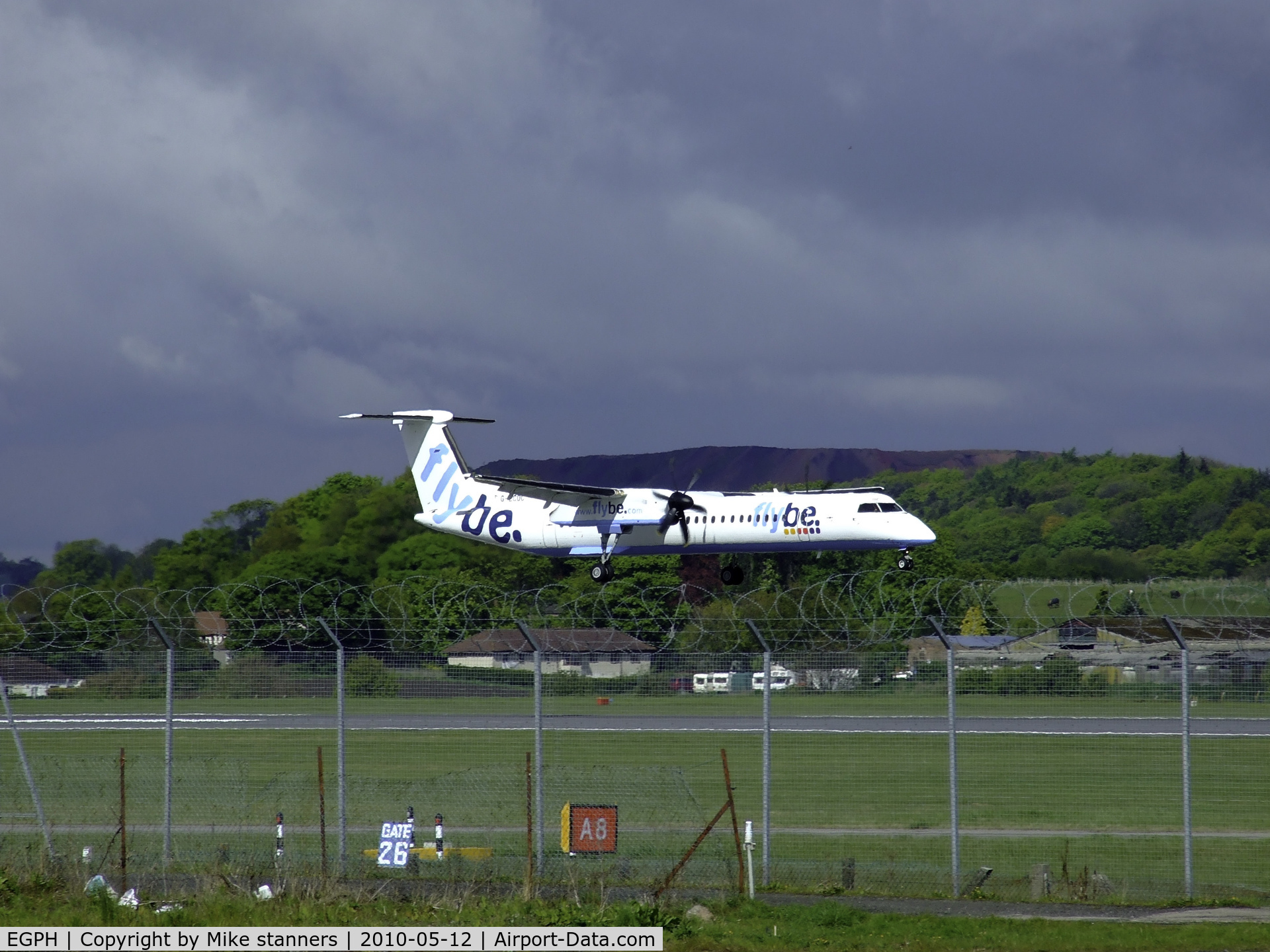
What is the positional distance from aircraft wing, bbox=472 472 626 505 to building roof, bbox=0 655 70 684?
1842 cm

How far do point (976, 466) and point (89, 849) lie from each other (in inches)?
3248

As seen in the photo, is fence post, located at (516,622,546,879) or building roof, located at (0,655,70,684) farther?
building roof, located at (0,655,70,684)

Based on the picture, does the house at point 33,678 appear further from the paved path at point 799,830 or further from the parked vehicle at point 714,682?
the parked vehicle at point 714,682

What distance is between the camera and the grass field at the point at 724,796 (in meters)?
16.5

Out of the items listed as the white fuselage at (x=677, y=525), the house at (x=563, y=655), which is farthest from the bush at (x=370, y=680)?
the white fuselage at (x=677, y=525)

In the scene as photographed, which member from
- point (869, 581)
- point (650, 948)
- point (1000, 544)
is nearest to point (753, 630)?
point (650, 948)

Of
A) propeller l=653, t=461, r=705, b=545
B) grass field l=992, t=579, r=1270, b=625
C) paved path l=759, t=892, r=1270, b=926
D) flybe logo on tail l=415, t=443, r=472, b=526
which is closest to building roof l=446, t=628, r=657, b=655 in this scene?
paved path l=759, t=892, r=1270, b=926

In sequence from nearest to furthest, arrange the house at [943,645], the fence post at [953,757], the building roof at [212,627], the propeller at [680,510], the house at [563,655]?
the fence post at [953,757] → the house at [943,645] → the house at [563,655] → the building roof at [212,627] → the propeller at [680,510]

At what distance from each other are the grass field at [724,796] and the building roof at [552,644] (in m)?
1.61

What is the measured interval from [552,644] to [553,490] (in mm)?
20960

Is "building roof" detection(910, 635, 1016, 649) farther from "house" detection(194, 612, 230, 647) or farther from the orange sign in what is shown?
"house" detection(194, 612, 230, 647)

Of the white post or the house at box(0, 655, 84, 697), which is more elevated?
the house at box(0, 655, 84, 697)

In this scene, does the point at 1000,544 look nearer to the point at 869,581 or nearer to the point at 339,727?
the point at 869,581

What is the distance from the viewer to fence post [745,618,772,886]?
14875mm
